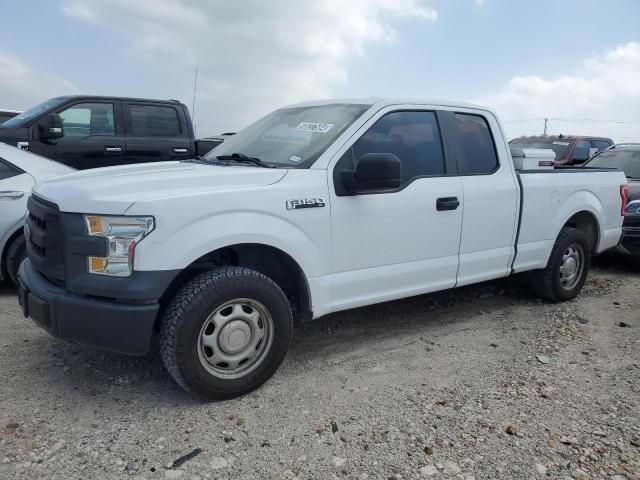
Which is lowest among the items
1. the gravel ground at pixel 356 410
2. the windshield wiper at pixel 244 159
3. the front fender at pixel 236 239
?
the gravel ground at pixel 356 410

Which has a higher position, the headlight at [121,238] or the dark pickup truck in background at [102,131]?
the dark pickup truck in background at [102,131]

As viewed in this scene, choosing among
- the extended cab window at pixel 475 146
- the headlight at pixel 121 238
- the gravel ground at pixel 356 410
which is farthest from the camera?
the extended cab window at pixel 475 146

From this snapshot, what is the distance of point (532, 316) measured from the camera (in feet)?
16.3

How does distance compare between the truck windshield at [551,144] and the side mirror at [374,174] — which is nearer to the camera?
the side mirror at [374,174]

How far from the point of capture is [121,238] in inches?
114

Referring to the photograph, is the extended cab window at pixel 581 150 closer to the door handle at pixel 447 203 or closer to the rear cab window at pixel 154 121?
the rear cab window at pixel 154 121

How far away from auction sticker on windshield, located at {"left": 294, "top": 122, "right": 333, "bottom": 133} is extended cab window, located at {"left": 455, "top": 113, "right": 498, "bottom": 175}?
3.77 feet

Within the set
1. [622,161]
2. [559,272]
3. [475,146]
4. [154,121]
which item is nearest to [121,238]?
[475,146]

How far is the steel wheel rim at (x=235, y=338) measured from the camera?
312 centimetres

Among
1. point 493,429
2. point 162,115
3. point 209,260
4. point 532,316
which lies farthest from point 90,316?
point 162,115

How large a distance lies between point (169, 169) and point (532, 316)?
3.39 m

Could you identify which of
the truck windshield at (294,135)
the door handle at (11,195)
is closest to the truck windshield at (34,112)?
the door handle at (11,195)

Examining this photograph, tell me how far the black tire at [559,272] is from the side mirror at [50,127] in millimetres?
5651

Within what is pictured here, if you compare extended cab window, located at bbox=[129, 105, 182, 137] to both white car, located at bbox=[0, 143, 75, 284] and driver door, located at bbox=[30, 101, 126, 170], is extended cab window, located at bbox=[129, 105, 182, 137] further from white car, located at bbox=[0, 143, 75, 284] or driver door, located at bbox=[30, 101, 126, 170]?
white car, located at bbox=[0, 143, 75, 284]
